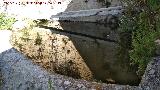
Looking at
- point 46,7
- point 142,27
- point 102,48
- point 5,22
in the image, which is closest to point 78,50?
point 102,48

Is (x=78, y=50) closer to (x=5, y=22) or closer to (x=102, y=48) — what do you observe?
(x=102, y=48)

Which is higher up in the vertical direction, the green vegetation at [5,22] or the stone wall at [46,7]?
the stone wall at [46,7]

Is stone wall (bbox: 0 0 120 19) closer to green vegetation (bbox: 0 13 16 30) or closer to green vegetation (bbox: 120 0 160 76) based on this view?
green vegetation (bbox: 0 13 16 30)

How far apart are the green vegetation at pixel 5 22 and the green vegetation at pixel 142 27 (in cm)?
290

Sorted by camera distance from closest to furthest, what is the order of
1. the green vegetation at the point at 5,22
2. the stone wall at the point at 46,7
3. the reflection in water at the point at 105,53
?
1. the reflection in water at the point at 105,53
2. the green vegetation at the point at 5,22
3. the stone wall at the point at 46,7

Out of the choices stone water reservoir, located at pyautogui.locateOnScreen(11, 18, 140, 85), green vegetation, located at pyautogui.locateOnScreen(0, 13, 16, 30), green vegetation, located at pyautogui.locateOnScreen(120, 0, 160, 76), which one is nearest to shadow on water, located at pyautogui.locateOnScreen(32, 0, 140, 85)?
stone water reservoir, located at pyautogui.locateOnScreen(11, 18, 140, 85)

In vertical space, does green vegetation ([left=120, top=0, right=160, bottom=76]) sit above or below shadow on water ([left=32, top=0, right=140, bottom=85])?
above

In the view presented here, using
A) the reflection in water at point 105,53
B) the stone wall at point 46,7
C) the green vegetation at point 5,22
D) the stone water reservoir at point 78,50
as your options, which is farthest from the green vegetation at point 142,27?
the green vegetation at point 5,22

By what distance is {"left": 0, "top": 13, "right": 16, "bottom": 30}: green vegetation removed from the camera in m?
9.83

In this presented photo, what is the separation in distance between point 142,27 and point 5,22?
12.0ft

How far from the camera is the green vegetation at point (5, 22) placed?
9828mm

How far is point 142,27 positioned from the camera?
8.57 meters

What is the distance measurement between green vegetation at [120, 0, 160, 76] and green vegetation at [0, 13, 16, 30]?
2903mm

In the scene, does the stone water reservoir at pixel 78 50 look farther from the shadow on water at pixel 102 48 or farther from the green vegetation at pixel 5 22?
the green vegetation at pixel 5 22
